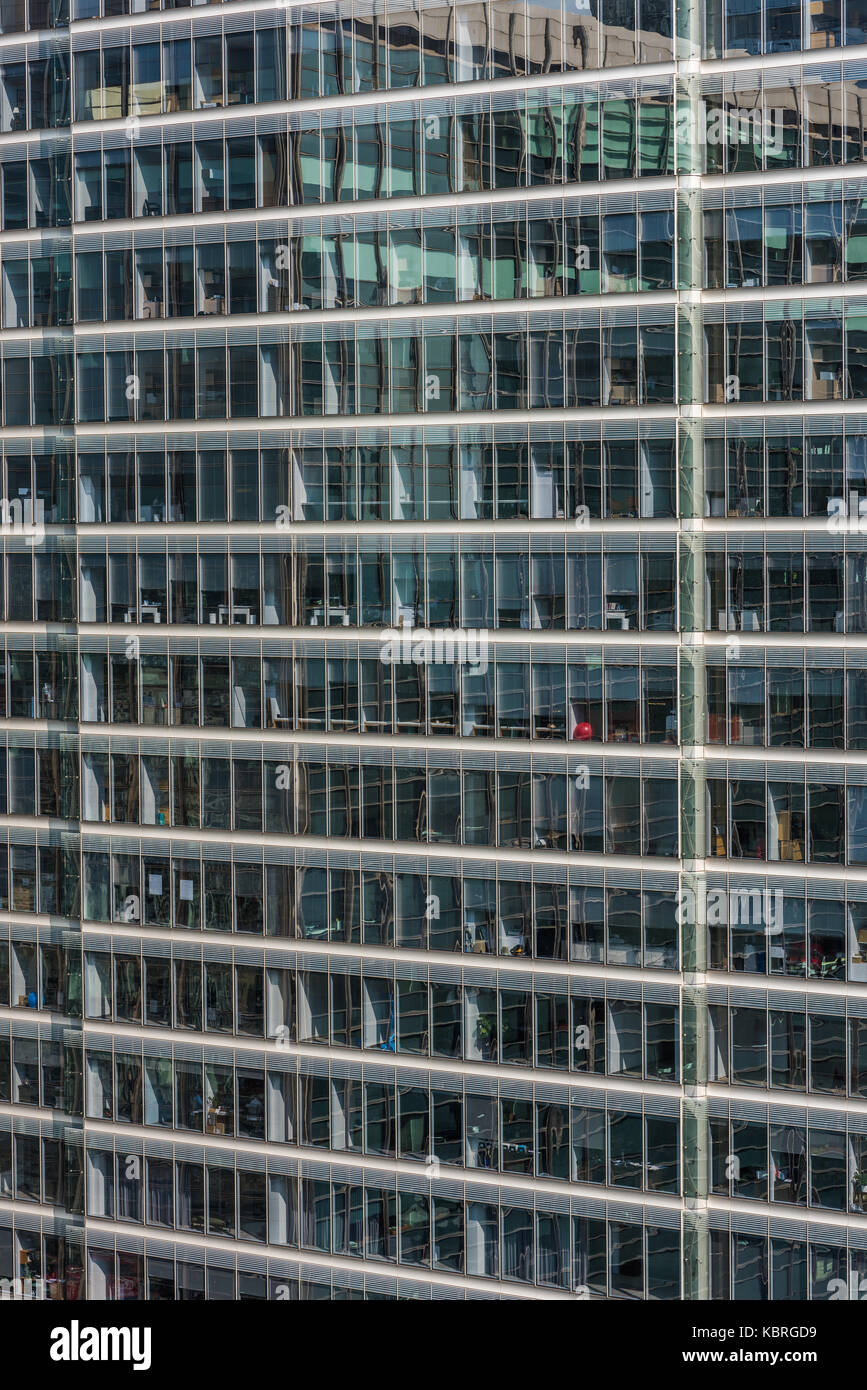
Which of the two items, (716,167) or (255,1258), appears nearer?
(716,167)

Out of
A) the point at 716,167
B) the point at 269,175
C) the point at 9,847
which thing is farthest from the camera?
the point at 9,847

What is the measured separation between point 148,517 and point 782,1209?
78.9ft

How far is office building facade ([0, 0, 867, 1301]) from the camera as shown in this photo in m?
36.7

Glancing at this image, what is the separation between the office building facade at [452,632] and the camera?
1444 inches

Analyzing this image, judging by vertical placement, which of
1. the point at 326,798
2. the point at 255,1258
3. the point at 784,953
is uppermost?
the point at 326,798

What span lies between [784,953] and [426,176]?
20.9 m

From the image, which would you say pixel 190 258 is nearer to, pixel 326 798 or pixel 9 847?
pixel 326 798

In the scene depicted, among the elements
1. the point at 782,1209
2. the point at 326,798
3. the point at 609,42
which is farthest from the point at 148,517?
the point at 782,1209

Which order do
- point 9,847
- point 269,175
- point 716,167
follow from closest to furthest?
point 716,167, point 269,175, point 9,847

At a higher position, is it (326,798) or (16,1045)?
(326,798)

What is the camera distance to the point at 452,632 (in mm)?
39156

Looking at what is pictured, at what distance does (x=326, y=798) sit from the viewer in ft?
134

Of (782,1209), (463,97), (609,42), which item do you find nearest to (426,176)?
(463,97)

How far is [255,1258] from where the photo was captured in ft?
137
